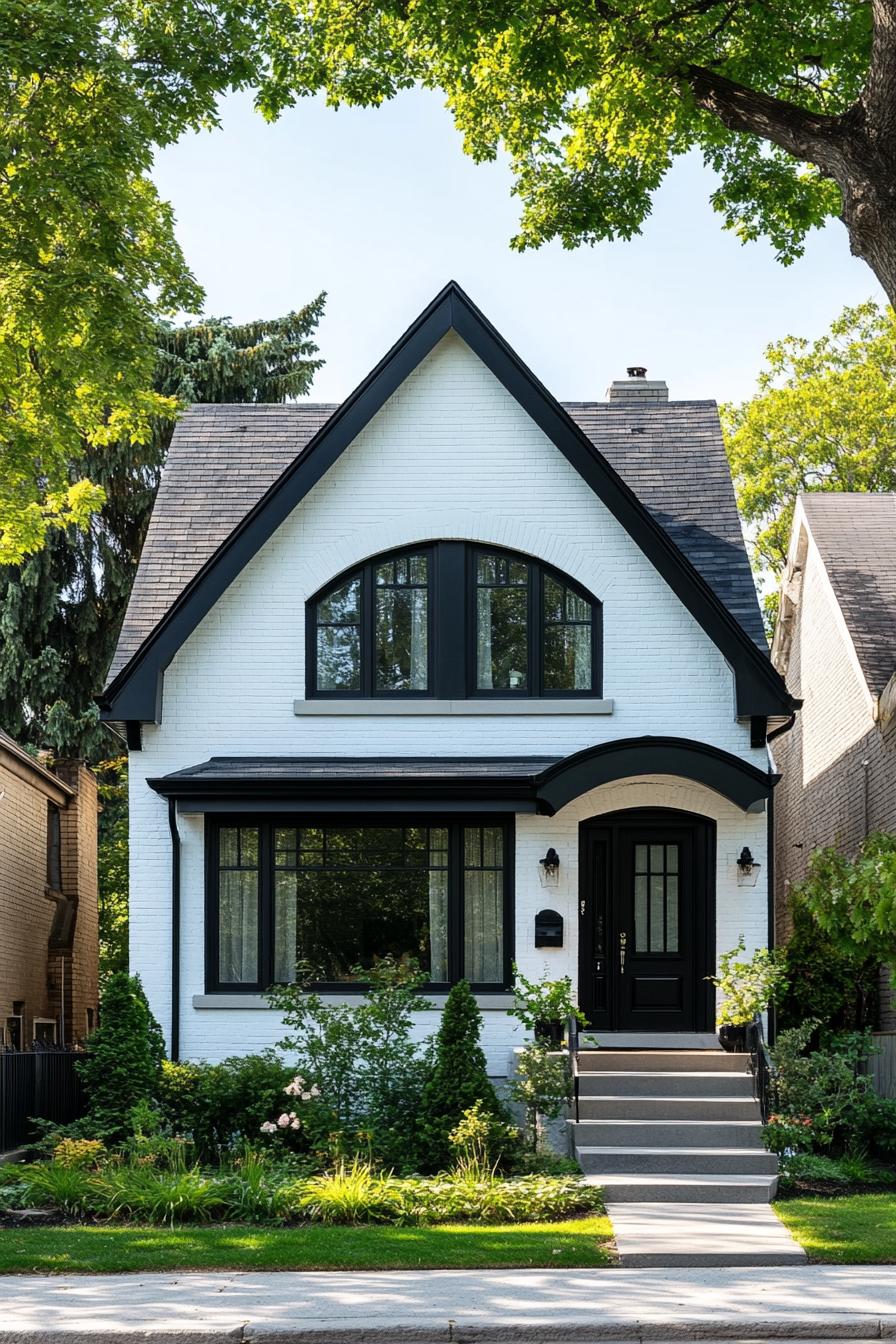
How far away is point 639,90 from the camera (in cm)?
1688

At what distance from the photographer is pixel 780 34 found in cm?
1662

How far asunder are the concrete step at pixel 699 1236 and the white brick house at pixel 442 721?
173 inches

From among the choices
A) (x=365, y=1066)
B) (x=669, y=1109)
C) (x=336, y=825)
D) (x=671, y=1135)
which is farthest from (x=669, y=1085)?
(x=336, y=825)

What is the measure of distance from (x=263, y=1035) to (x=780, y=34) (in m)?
11.8

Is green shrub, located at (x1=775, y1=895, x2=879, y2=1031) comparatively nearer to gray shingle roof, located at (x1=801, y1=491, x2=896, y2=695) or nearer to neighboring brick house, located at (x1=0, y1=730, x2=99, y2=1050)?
gray shingle roof, located at (x1=801, y1=491, x2=896, y2=695)

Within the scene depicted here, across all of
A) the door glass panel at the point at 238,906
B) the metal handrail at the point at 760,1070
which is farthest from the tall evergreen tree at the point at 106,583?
the metal handrail at the point at 760,1070

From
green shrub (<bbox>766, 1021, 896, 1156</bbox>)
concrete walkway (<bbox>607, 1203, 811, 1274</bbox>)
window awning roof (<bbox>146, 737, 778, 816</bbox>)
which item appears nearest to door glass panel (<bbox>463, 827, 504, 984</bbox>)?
window awning roof (<bbox>146, 737, 778, 816</bbox>)

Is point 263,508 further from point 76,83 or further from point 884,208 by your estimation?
point 884,208

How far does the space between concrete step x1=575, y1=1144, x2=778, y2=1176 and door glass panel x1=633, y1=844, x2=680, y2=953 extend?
12.6 feet

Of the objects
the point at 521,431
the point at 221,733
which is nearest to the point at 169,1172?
the point at 221,733

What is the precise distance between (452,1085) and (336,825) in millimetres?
3857

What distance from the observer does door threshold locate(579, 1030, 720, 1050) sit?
682 inches

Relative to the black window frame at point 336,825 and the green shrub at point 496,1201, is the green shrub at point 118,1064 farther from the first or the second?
the green shrub at point 496,1201

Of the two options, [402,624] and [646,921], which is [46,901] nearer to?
A: [402,624]
